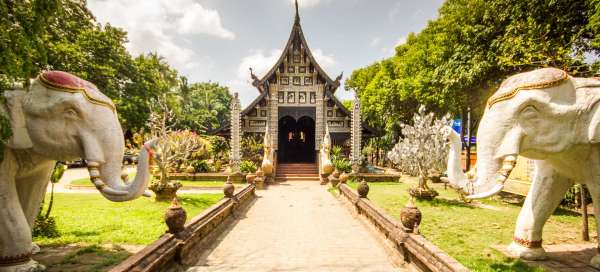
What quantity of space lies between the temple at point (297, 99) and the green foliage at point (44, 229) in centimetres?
1417

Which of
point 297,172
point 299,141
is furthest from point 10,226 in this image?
point 299,141

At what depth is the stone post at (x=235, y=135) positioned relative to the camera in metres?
18.4

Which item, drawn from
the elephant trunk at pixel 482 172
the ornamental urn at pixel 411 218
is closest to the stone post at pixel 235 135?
the ornamental urn at pixel 411 218

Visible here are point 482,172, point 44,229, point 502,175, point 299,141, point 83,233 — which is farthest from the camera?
point 299,141

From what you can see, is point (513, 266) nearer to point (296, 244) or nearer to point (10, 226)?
point (296, 244)

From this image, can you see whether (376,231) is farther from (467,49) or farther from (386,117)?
(386,117)

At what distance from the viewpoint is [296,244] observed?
6.04 metres

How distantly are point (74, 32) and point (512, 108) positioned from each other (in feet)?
82.5

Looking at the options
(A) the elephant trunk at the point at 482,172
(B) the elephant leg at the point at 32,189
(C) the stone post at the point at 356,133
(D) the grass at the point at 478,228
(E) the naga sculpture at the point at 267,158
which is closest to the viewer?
(A) the elephant trunk at the point at 482,172

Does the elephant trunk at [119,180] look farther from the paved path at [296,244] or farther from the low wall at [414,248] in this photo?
the low wall at [414,248]

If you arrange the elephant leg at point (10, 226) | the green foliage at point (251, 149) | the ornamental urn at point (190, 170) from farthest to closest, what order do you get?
1. the green foliage at point (251, 149)
2. the ornamental urn at point (190, 170)
3. the elephant leg at point (10, 226)

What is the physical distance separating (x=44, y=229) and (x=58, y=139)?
4.08m

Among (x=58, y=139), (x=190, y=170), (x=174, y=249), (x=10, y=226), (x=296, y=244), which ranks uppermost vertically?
(x=58, y=139)

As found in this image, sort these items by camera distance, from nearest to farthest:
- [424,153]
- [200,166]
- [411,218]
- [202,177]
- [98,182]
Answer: [98,182], [411,218], [424,153], [202,177], [200,166]
